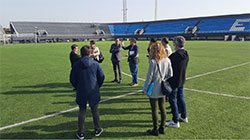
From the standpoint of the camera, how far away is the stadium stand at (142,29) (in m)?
55.7

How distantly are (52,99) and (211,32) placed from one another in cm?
6004

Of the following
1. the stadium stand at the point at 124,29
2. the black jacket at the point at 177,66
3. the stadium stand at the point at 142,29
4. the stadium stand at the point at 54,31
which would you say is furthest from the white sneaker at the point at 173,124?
the stadium stand at the point at 124,29

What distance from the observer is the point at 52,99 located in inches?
262

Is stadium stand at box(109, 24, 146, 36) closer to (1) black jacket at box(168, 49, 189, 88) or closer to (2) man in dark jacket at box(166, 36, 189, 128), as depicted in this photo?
(2) man in dark jacket at box(166, 36, 189, 128)

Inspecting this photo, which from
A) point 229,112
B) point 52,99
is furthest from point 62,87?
point 229,112

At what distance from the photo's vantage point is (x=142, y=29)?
76.2 m

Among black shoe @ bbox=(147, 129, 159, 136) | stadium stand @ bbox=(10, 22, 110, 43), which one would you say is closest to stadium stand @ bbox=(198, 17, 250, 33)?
stadium stand @ bbox=(10, 22, 110, 43)

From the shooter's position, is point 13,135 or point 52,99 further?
point 52,99

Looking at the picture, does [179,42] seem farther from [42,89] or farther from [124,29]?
[124,29]

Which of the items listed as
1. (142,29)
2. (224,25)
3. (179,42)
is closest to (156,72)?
(179,42)

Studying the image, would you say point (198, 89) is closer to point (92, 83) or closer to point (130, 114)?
point (130, 114)

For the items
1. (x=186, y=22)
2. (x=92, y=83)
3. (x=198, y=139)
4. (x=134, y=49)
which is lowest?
(x=198, y=139)

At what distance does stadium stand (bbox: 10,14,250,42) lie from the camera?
55.7 m

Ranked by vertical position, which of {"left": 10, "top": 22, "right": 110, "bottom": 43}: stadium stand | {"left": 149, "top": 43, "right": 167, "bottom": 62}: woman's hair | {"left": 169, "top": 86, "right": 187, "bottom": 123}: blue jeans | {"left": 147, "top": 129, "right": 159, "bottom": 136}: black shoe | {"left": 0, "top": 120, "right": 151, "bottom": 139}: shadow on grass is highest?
{"left": 10, "top": 22, "right": 110, "bottom": 43}: stadium stand
